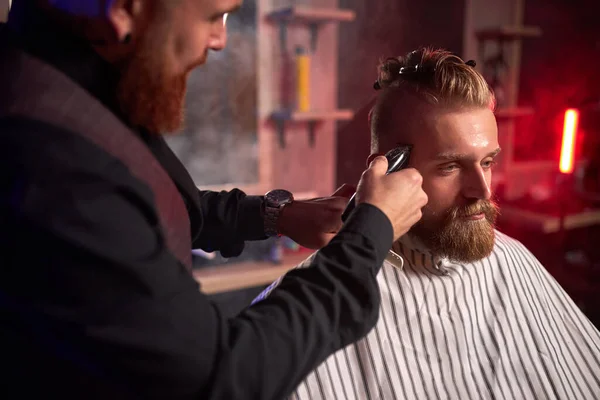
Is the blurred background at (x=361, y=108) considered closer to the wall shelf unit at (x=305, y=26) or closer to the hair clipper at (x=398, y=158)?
the wall shelf unit at (x=305, y=26)

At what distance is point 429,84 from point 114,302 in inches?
41.0

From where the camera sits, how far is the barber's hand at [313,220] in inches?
47.1

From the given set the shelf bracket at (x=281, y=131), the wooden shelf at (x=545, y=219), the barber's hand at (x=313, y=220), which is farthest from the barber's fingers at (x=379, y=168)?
the wooden shelf at (x=545, y=219)

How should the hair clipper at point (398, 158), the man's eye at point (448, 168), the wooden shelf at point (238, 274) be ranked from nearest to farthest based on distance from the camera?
the hair clipper at point (398, 158), the man's eye at point (448, 168), the wooden shelf at point (238, 274)

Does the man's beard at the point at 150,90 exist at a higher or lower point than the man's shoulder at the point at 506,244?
higher

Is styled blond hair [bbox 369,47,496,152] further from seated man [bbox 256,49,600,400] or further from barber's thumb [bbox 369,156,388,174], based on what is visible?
barber's thumb [bbox 369,156,388,174]

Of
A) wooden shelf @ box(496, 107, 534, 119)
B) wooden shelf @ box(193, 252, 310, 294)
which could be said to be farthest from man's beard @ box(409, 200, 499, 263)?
wooden shelf @ box(496, 107, 534, 119)

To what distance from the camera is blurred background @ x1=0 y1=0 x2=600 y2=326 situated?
7.98 feet

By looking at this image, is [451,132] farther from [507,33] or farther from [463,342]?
[507,33]

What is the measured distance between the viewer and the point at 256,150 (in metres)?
2.58

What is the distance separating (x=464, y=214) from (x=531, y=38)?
2.63 m

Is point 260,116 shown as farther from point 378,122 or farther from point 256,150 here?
point 378,122

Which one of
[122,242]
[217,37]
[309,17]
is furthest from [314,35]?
[122,242]

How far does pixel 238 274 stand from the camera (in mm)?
2363
